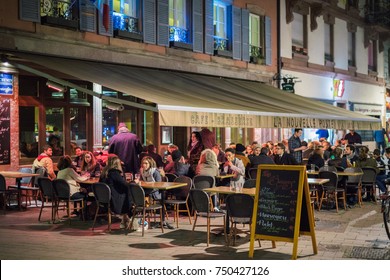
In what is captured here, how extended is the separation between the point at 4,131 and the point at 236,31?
8927 mm

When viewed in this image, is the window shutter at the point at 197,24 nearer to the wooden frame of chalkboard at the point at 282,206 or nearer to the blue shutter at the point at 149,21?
the blue shutter at the point at 149,21

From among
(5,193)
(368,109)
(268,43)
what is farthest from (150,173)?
(368,109)

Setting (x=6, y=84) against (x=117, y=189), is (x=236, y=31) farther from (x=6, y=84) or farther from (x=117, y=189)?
(x=117, y=189)

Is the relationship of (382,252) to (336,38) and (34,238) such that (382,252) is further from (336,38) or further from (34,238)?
(336,38)

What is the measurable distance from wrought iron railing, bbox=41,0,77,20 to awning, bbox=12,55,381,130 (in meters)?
1.02

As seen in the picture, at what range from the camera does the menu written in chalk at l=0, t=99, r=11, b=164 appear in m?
12.5

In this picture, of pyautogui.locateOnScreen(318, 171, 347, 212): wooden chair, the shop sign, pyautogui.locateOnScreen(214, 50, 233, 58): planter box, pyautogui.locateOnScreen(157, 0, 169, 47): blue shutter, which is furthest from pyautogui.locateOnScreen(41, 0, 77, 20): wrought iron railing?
the shop sign

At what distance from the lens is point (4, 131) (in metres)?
12.5

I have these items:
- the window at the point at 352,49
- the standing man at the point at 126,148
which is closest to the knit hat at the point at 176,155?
the standing man at the point at 126,148

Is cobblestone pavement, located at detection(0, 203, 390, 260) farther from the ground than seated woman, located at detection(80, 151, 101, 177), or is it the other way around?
seated woman, located at detection(80, 151, 101, 177)

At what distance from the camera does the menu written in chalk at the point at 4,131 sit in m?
12.5

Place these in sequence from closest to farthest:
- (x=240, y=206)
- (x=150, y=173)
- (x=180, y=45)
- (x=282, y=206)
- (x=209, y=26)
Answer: (x=282, y=206) < (x=240, y=206) < (x=150, y=173) < (x=180, y=45) < (x=209, y=26)

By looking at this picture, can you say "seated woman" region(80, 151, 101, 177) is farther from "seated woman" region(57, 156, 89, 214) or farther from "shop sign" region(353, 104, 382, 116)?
"shop sign" region(353, 104, 382, 116)

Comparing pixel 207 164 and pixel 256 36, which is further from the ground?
pixel 256 36
